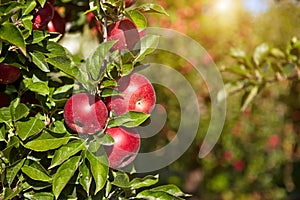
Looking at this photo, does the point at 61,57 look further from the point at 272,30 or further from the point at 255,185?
the point at 272,30

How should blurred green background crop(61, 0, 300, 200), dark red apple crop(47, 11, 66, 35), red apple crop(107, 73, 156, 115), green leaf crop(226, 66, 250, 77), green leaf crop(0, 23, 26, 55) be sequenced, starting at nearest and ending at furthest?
1. green leaf crop(0, 23, 26, 55)
2. red apple crop(107, 73, 156, 115)
3. dark red apple crop(47, 11, 66, 35)
4. green leaf crop(226, 66, 250, 77)
5. blurred green background crop(61, 0, 300, 200)

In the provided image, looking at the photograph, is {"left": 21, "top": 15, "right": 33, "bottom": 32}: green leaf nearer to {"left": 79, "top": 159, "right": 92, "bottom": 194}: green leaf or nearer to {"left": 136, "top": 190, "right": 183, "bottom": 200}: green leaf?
{"left": 79, "top": 159, "right": 92, "bottom": 194}: green leaf

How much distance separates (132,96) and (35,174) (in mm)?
212

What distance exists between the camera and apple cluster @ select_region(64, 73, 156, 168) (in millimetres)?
875

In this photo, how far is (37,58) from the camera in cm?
94

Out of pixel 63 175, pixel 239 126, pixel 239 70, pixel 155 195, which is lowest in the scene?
pixel 239 126

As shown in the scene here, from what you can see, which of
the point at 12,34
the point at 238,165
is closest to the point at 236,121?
the point at 238,165

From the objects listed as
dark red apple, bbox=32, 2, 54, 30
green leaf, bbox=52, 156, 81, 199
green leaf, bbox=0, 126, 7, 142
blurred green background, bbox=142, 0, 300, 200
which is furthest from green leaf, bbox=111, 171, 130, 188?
blurred green background, bbox=142, 0, 300, 200

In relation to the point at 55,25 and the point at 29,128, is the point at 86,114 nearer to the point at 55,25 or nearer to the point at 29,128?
the point at 29,128

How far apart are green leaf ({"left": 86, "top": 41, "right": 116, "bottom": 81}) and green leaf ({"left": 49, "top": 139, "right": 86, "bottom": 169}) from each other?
11cm

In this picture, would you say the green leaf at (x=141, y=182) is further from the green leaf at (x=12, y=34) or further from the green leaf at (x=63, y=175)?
the green leaf at (x=12, y=34)

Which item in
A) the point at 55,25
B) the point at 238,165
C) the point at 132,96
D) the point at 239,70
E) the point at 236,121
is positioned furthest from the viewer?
the point at 238,165

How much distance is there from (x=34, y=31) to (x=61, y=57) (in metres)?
0.09

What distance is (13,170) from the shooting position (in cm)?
89
